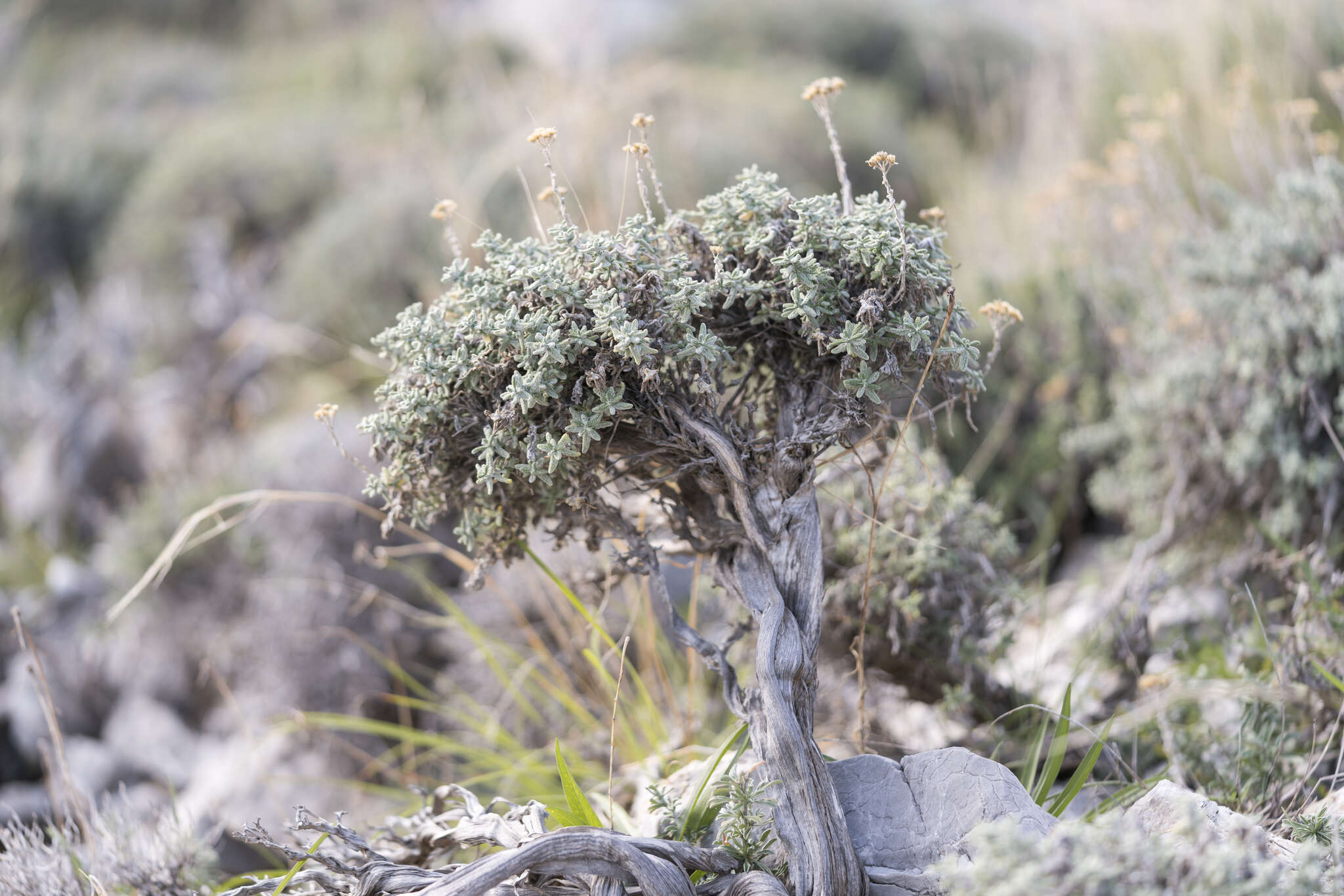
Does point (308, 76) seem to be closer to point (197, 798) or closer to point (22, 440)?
point (22, 440)

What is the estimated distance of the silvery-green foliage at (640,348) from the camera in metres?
1.42

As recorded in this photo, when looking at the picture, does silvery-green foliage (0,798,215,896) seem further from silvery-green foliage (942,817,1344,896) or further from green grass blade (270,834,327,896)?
silvery-green foliage (942,817,1344,896)

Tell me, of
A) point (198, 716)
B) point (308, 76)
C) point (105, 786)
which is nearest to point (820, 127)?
point (198, 716)

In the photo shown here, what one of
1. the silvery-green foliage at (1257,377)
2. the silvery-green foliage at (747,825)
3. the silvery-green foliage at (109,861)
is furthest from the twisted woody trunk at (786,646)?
the silvery-green foliage at (1257,377)

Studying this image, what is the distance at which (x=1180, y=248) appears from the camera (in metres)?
2.84

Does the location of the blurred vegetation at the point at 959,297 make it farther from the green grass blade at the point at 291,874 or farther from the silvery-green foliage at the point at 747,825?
the green grass blade at the point at 291,874

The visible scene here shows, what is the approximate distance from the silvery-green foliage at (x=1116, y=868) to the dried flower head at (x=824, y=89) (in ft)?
4.06

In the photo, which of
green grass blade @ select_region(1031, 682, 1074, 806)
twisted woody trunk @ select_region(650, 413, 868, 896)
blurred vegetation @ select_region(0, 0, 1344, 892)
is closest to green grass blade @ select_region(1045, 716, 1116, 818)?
green grass blade @ select_region(1031, 682, 1074, 806)

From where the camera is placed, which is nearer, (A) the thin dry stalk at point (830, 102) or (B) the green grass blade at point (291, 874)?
(B) the green grass blade at point (291, 874)

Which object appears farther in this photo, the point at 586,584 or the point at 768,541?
the point at 586,584

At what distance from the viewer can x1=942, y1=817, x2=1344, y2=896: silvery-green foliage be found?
1.03m

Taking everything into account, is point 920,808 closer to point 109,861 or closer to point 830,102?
point 830,102

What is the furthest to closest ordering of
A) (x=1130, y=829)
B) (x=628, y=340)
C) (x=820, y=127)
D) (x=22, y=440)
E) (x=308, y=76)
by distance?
(x=308, y=76), (x=820, y=127), (x=22, y=440), (x=628, y=340), (x=1130, y=829)

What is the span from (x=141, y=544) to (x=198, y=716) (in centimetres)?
79
